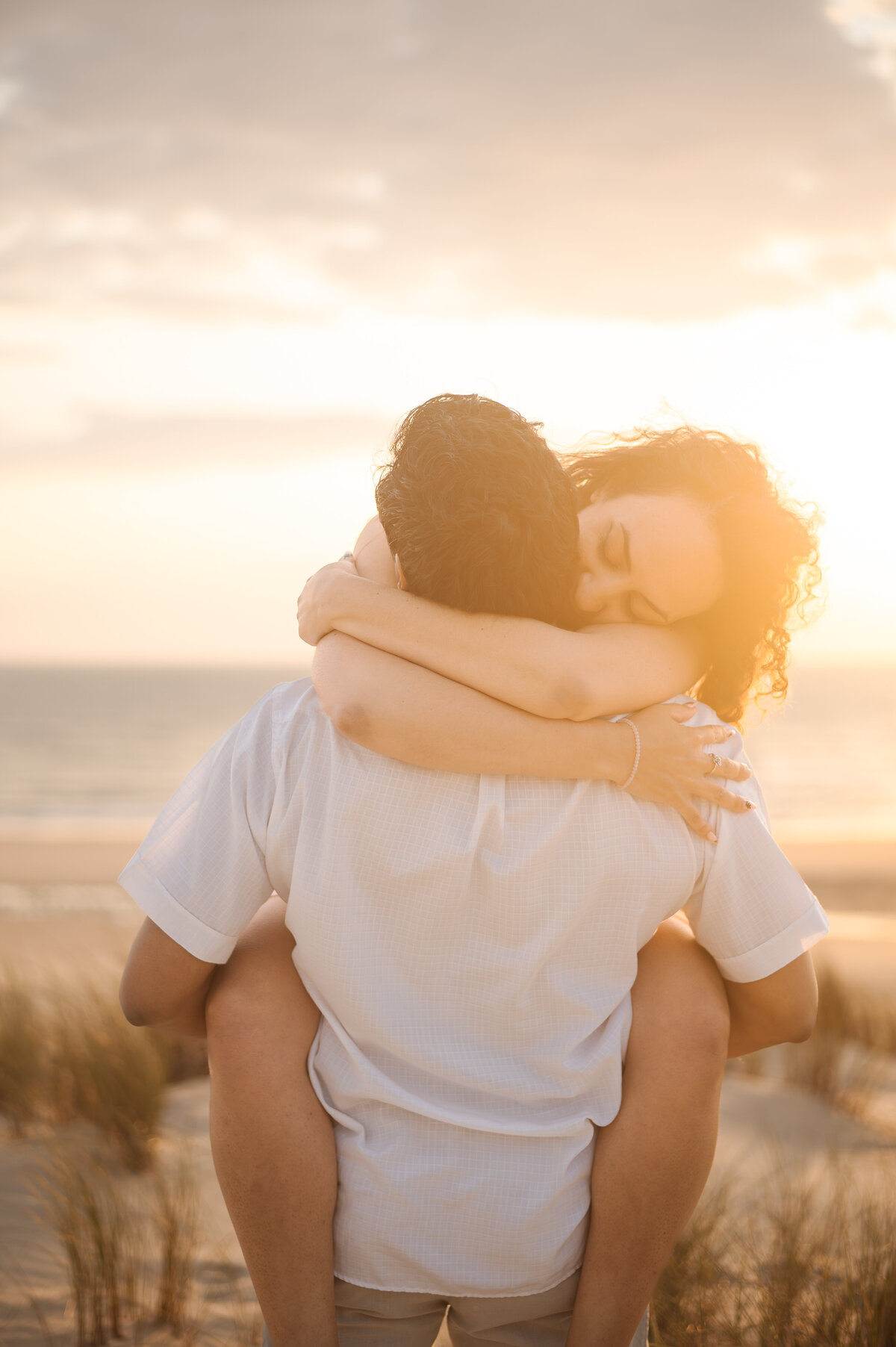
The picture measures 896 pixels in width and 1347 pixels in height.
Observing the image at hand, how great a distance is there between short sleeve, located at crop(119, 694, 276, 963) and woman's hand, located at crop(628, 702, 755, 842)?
1.99 feet

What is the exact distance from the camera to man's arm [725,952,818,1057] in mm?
1773

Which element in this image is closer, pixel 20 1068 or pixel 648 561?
pixel 648 561

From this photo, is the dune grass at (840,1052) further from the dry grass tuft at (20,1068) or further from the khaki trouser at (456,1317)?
the dry grass tuft at (20,1068)

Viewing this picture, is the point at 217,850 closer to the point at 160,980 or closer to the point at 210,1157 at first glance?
the point at 160,980

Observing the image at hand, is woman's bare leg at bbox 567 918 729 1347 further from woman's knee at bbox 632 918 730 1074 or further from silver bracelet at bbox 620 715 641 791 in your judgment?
silver bracelet at bbox 620 715 641 791

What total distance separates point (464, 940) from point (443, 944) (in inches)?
1.3

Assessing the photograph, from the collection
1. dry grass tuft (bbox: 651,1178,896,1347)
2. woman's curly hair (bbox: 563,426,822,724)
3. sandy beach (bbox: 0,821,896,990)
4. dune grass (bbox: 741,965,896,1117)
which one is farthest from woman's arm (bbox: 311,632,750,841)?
sandy beach (bbox: 0,821,896,990)

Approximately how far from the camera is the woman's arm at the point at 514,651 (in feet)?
5.47

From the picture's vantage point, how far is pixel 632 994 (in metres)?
1.76

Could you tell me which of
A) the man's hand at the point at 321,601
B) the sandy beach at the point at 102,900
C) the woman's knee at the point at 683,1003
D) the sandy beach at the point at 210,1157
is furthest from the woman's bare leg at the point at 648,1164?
the sandy beach at the point at 102,900

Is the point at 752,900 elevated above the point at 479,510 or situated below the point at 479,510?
below

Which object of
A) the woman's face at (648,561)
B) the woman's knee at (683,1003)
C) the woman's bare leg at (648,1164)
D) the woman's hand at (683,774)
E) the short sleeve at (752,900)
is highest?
the woman's face at (648,561)

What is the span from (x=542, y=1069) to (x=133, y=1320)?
77.0 inches

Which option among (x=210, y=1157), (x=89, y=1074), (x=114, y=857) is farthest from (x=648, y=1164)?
(x=114, y=857)
